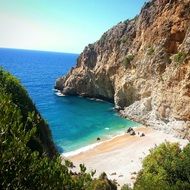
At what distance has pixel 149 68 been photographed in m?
64.9

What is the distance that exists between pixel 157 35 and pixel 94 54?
3213cm

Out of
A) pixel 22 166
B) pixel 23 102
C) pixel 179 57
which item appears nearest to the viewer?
pixel 22 166

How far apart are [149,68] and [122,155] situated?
81.5 feet

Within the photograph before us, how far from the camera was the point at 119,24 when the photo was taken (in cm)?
9125

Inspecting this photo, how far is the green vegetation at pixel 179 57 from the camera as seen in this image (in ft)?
178

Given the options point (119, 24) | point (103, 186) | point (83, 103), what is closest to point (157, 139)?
point (103, 186)

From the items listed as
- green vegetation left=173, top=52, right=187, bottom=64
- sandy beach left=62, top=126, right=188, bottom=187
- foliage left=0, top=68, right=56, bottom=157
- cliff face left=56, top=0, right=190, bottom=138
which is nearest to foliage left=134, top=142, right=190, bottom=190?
sandy beach left=62, top=126, right=188, bottom=187

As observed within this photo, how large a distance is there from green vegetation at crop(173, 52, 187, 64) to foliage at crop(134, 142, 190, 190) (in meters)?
24.2

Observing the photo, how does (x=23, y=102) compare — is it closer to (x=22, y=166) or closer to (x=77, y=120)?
(x=22, y=166)

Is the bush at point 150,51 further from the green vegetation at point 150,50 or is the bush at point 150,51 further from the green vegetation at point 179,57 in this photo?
the green vegetation at point 179,57

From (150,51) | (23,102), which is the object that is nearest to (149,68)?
(150,51)

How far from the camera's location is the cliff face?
5427 centimetres

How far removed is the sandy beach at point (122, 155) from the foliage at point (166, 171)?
5.32 m

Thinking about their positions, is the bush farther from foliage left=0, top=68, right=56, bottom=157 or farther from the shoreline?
foliage left=0, top=68, right=56, bottom=157
